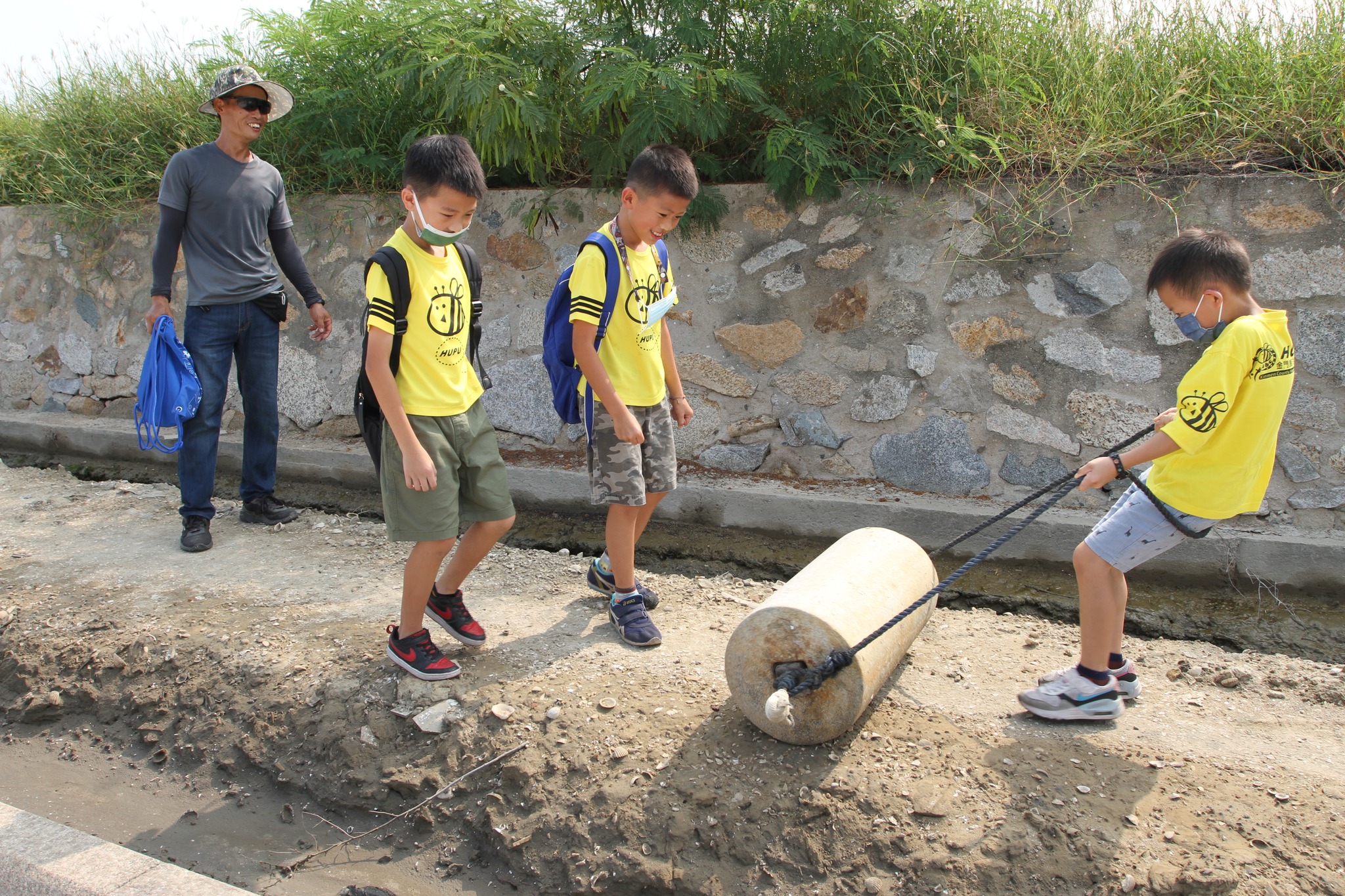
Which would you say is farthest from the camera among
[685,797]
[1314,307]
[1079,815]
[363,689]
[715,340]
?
[715,340]

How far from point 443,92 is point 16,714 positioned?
10.5ft

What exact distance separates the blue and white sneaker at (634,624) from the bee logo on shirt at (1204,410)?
1.66m

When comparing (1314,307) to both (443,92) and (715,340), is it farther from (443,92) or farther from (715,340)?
(443,92)

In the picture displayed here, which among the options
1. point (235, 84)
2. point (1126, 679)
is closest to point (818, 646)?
point (1126, 679)

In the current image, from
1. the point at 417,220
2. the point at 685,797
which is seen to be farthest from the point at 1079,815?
the point at 417,220

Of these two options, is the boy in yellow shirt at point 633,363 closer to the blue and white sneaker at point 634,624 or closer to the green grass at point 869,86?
the blue and white sneaker at point 634,624

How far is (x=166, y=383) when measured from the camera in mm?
3729

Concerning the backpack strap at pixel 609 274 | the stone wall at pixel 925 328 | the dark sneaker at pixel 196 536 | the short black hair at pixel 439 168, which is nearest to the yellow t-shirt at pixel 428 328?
the short black hair at pixel 439 168

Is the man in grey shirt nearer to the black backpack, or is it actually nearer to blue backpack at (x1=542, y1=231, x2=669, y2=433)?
the black backpack

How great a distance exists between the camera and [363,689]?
267 cm

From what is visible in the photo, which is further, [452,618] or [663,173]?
[452,618]

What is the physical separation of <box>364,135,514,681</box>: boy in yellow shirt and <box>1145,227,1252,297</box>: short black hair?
1.85 m

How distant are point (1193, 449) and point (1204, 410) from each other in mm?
96

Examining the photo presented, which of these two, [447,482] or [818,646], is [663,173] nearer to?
[447,482]
